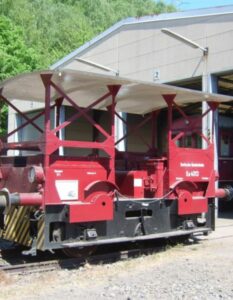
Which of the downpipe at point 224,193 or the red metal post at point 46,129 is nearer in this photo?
the red metal post at point 46,129

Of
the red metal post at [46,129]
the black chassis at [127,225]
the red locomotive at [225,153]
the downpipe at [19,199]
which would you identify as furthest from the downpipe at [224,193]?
the red locomotive at [225,153]

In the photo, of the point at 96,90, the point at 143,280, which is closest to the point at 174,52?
the point at 96,90

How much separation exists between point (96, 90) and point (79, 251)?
3.17m

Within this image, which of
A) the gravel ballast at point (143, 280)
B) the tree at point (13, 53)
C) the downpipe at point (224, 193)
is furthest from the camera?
the tree at point (13, 53)

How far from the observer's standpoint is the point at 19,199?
29.5 ft

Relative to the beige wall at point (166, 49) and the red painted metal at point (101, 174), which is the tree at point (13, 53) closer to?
the beige wall at point (166, 49)

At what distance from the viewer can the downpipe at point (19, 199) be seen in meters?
8.98

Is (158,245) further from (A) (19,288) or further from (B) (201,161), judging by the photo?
(A) (19,288)

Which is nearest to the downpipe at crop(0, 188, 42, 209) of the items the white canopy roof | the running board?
the running board

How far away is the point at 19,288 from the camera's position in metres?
7.89

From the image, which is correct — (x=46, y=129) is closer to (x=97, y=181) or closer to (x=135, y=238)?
(x=97, y=181)

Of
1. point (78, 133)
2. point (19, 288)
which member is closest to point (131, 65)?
point (78, 133)

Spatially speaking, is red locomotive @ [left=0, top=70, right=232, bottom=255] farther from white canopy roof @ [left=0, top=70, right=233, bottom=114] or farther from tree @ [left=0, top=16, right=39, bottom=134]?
tree @ [left=0, top=16, right=39, bottom=134]

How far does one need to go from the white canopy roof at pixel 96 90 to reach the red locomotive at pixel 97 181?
0.02 m
